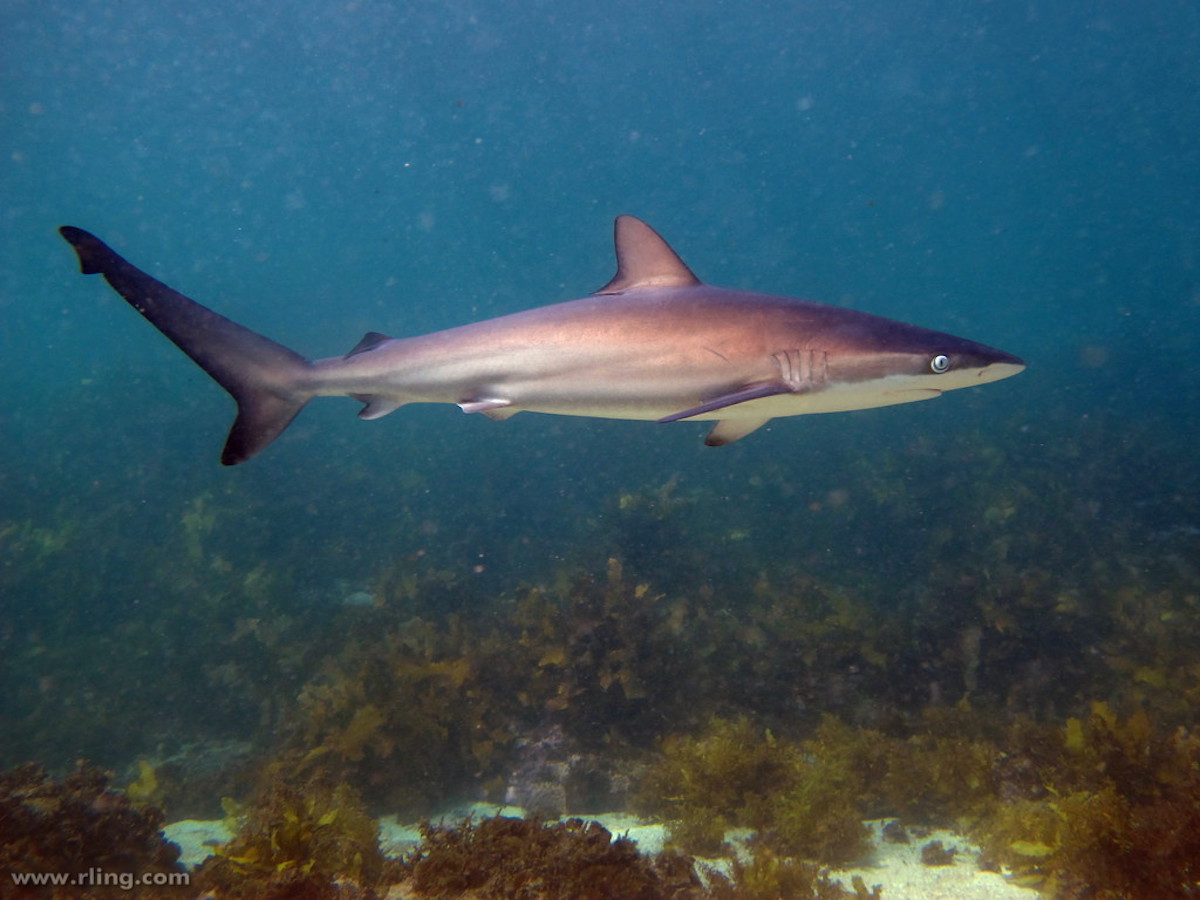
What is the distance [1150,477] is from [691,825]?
15.6m

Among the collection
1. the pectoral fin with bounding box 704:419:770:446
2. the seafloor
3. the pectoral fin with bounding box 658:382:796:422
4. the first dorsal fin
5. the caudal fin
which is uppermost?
the first dorsal fin

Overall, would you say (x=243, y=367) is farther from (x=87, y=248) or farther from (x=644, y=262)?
(x=644, y=262)

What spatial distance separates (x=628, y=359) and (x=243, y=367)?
9.57 feet

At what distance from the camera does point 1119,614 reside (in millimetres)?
7156

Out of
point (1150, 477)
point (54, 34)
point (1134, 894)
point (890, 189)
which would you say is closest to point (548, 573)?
point (1134, 894)

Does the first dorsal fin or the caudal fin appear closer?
the caudal fin

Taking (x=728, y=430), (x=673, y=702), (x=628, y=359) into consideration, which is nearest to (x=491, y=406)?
(x=628, y=359)

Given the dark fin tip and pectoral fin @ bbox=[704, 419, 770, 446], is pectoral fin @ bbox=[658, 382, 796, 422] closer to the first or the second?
pectoral fin @ bbox=[704, 419, 770, 446]

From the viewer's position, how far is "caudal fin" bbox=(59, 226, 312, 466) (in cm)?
391

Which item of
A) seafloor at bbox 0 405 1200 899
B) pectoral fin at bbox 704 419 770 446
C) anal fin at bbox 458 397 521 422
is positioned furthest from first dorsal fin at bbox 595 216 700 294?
seafloor at bbox 0 405 1200 899

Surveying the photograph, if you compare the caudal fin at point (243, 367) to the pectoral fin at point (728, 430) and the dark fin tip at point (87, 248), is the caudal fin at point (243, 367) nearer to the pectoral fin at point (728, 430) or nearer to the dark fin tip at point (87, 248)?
the dark fin tip at point (87, 248)

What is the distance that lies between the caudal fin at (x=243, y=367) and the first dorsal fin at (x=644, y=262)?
2545 mm

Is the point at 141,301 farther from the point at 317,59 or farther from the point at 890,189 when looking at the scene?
the point at 890,189

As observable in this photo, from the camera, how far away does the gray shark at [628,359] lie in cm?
333
